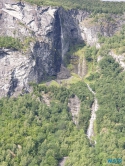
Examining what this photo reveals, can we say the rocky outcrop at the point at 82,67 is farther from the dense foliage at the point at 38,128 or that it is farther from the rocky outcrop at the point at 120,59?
the dense foliage at the point at 38,128

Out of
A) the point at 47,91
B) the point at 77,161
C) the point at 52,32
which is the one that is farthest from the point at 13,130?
the point at 52,32

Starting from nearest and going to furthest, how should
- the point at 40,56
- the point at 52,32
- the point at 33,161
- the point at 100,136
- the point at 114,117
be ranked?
the point at 33,161, the point at 100,136, the point at 114,117, the point at 40,56, the point at 52,32

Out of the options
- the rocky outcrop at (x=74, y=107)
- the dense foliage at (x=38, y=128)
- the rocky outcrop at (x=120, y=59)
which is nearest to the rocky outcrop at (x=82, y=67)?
the rocky outcrop at (x=120, y=59)

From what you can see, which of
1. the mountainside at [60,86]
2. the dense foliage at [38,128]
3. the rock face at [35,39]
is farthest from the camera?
the rock face at [35,39]

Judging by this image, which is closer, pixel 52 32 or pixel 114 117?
pixel 114 117

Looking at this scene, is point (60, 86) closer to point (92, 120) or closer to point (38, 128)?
point (92, 120)

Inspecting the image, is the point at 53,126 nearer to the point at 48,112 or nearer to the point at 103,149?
the point at 48,112

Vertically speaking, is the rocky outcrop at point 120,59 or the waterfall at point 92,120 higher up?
the rocky outcrop at point 120,59

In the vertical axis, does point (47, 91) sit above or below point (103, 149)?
above
